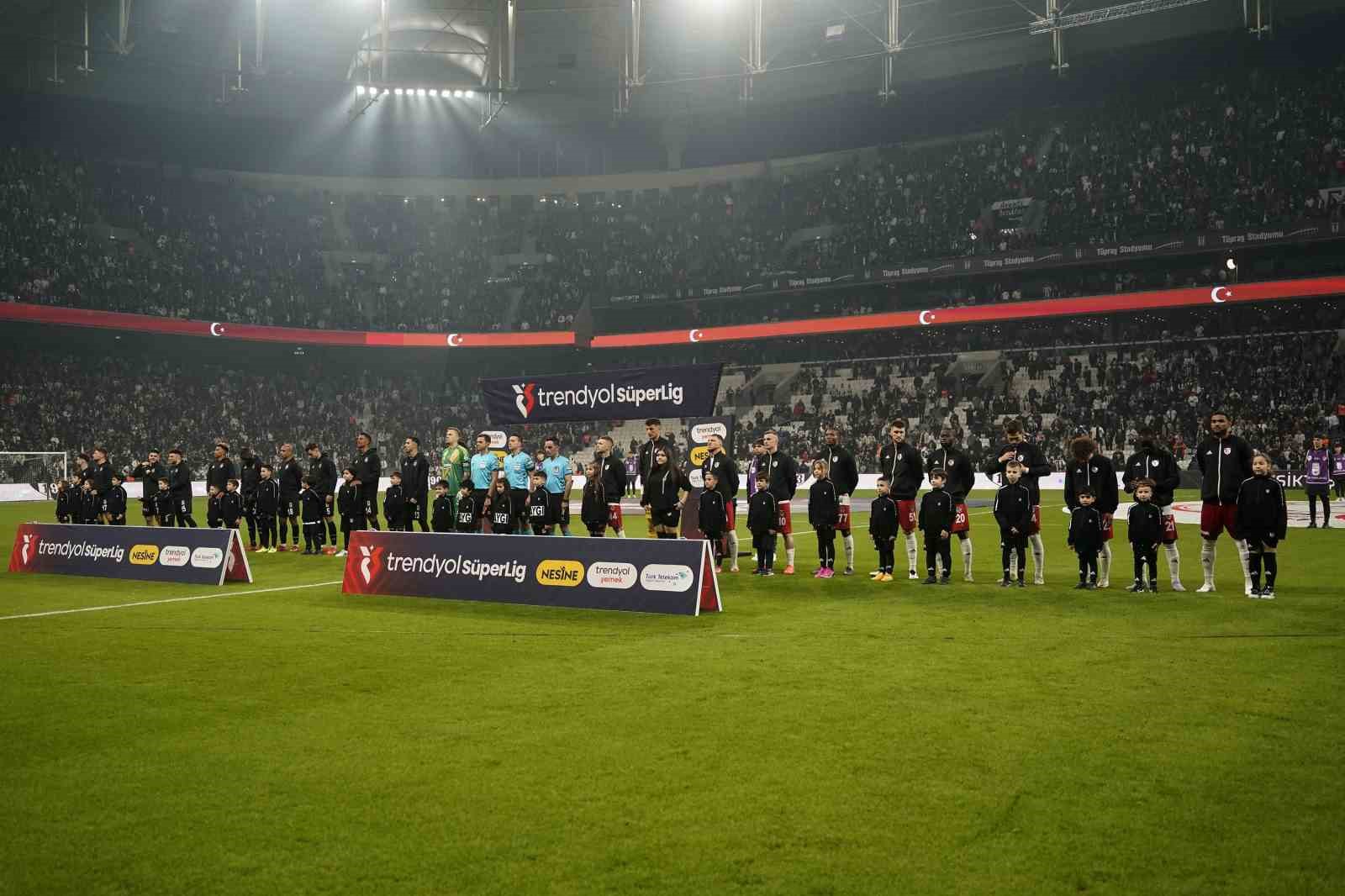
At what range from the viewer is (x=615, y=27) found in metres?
50.6

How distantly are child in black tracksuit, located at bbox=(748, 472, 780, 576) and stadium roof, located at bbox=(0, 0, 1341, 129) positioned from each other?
28920mm

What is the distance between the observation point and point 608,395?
17.2 m

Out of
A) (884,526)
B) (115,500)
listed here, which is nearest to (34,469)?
(115,500)

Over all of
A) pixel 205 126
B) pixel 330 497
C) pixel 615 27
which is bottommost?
pixel 330 497

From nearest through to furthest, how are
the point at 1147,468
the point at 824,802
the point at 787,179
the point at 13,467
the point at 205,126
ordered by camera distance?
1. the point at 824,802
2. the point at 1147,468
3. the point at 13,467
4. the point at 205,126
5. the point at 787,179

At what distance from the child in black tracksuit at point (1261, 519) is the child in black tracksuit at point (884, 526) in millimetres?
4042

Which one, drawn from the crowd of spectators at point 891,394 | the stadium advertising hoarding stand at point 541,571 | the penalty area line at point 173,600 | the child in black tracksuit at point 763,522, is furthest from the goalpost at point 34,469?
the child in black tracksuit at point 763,522

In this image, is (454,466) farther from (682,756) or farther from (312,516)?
(682,756)

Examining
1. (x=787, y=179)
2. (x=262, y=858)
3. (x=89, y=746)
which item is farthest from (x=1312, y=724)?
(x=787, y=179)

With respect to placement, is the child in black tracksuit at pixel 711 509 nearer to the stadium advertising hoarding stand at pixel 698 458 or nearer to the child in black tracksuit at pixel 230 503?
the stadium advertising hoarding stand at pixel 698 458

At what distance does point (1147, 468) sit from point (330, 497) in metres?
13.7

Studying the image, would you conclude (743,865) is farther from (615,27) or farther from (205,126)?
(205,126)

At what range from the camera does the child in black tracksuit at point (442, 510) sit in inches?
720

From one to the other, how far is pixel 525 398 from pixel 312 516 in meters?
4.63
